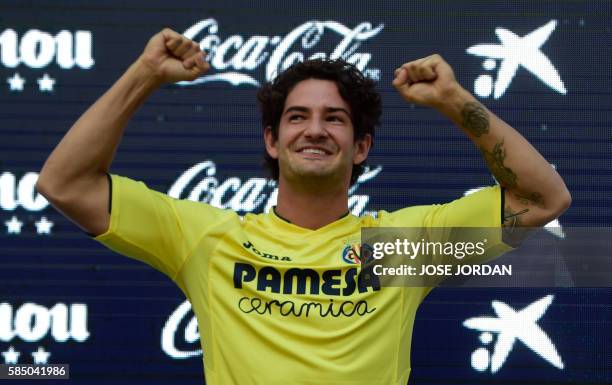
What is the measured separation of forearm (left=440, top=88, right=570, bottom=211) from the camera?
2.75 metres

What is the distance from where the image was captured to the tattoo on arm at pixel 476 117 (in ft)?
9.08

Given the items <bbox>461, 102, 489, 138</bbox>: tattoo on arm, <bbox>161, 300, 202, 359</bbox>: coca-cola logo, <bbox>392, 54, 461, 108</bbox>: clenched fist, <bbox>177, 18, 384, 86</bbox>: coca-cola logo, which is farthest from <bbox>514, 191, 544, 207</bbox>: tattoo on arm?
<bbox>161, 300, 202, 359</bbox>: coca-cola logo

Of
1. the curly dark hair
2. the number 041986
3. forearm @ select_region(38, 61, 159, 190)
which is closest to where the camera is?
forearm @ select_region(38, 61, 159, 190)

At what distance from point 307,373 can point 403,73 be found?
0.80m

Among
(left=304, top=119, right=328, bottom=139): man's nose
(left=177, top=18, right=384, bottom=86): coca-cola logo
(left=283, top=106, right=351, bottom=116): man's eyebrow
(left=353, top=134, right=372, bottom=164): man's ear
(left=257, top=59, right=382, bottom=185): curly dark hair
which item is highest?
(left=177, top=18, right=384, bottom=86): coca-cola logo

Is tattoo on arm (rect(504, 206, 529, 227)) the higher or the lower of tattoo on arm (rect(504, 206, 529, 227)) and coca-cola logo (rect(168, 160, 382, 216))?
the lower

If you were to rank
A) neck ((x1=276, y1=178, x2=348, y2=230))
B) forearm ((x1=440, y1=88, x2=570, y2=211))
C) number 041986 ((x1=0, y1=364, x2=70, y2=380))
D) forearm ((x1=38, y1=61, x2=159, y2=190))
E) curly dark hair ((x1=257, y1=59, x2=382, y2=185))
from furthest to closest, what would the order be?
number 041986 ((x1=0, y1=364, x2=70, y2=380)) < curly dark hair ((x1=257, y1=59, x2=382, y2=185)) < neck ((x1=276, y1=178, x2=348, y2=230)) < forearm ((x1=440, y1=88, x2=570, y2=211)) < forearm ((x1=38, y1=61, x2=159, y2=190))

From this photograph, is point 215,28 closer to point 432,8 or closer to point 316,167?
point 432,8

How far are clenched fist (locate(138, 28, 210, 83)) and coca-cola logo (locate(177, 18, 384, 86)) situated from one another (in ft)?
4.65

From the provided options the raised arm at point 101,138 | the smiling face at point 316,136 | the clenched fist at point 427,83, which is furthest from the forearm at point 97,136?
the clenched fist at point 427,83

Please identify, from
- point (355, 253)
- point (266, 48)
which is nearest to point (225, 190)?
point (266, 48)

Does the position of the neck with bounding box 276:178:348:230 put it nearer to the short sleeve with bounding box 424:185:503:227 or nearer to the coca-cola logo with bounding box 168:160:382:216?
the short sleeve with bounding box 424:185:503:227

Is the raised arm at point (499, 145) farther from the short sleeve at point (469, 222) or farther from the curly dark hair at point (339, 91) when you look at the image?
the curly dark hair at point (339, 91)

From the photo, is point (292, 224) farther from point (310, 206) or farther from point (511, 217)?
point (511, 217)
